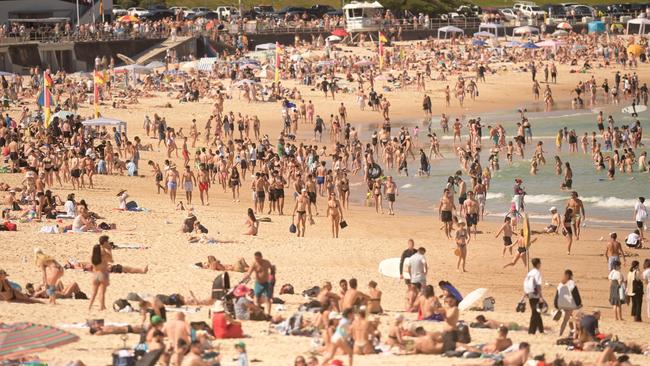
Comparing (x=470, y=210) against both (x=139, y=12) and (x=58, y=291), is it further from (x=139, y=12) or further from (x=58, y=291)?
(x=139, y=12)

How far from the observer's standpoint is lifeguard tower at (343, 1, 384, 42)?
6744cm

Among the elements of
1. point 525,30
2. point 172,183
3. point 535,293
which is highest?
point 535,293

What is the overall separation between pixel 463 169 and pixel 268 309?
18.6m

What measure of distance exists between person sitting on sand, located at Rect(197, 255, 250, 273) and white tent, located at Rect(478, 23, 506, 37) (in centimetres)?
4854

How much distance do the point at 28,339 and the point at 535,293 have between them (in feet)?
21.4

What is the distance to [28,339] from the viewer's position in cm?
1373

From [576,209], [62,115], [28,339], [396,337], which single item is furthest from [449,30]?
[28,339]

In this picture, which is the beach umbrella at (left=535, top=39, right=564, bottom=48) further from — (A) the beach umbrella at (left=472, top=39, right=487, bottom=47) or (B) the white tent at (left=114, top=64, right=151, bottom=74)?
(B) the white tent at (left=114, top=64, right=151, bottom=74)

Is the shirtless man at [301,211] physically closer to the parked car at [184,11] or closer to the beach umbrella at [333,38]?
the beach umbrella at [333,38]

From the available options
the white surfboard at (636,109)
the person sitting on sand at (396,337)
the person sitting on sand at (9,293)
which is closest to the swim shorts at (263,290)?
the person sitting on sand at (396,337)

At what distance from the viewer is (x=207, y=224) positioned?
25.7m

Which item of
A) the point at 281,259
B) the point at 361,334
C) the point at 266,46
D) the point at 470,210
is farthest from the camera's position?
the point at 266,46

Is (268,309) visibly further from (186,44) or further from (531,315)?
(186,44)

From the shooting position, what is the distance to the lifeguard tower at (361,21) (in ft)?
221
